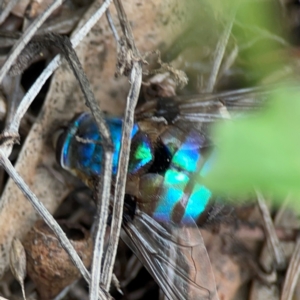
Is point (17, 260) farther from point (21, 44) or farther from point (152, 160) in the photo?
point (21, 44)

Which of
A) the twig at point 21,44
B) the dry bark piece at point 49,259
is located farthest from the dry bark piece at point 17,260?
the twig at point 21,44

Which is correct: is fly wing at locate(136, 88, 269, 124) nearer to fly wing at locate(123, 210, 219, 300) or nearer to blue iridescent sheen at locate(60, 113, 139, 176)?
blue iridescent sheen at locate(60, 113, 139, 176)

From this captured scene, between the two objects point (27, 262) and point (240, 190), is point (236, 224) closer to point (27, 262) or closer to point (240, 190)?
point (27, 262)

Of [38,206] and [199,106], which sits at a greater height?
[199,106]

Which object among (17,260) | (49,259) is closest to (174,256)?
(49,259)

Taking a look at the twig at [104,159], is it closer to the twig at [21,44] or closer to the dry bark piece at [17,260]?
the twig at [21,44]

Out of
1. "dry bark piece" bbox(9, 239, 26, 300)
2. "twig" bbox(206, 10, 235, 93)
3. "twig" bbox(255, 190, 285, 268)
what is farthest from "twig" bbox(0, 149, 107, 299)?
"twig" bbox(206, 10, 235, 93)
